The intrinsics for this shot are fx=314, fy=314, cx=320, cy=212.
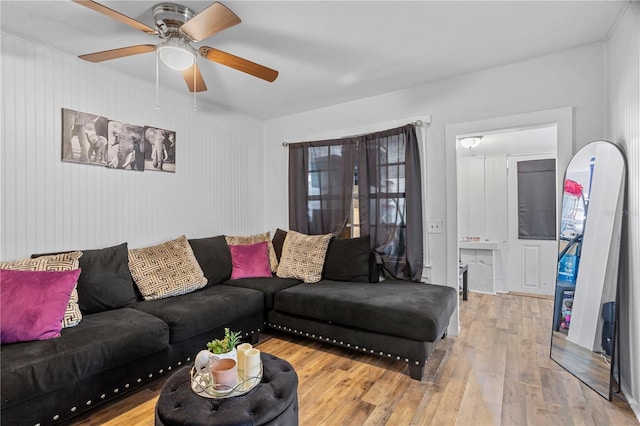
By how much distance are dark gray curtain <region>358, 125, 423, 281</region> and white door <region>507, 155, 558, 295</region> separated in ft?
8.32

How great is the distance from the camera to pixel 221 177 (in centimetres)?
400

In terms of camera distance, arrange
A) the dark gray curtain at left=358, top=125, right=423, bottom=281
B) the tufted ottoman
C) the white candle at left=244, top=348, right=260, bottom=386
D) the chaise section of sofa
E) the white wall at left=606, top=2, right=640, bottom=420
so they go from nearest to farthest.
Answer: the tufted ottoman → the white candle at left=244, top=348, right=260, bottom=386 → the white wall at left=606, top=2, right=640, bottom=420 → the chaise section of sofa → the dark gray curtain at left=358, top=125, right=423, bottom=281

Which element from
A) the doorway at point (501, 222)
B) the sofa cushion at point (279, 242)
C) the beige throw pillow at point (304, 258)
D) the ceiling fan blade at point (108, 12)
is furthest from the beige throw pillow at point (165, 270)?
the doorway at point (501, 222)

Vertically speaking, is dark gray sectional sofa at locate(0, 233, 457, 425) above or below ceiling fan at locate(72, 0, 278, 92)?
below

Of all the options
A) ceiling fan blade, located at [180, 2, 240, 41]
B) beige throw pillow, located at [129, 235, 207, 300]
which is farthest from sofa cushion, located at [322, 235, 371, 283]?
ceiling fan blade, located at [180, 2, 240, 41]

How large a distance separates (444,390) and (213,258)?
244 cm

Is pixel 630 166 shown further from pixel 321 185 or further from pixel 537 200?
pixel 537 200

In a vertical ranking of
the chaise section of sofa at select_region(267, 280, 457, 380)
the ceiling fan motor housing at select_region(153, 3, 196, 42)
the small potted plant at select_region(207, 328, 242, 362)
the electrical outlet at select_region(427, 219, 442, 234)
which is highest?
the ceiling fan motor housing at select_region(153, 3, 196, 42)

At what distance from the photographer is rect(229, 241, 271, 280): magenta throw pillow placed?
11.4 ft

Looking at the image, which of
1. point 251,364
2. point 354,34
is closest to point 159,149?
point 354,34

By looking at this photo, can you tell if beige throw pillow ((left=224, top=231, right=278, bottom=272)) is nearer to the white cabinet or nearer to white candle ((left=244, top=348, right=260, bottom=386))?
white candle ((left=244, top=348, right=260, bottom=386))

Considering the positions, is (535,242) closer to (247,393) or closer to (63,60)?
(247,393)

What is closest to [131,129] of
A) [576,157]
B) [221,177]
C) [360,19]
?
[221,177]

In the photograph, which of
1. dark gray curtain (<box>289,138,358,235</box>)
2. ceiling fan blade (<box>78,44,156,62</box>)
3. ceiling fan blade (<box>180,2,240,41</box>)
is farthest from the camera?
dark gray curtain (<box>289,138,358,235</box>)
